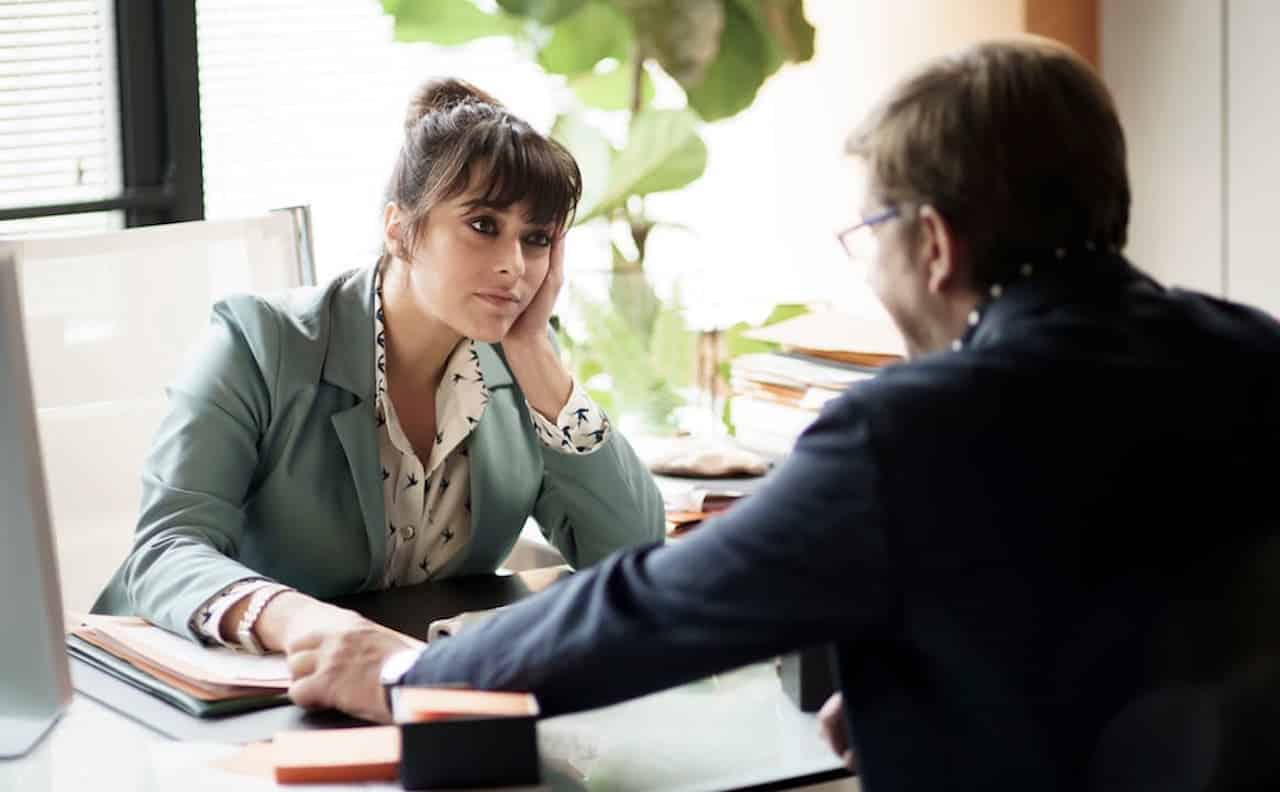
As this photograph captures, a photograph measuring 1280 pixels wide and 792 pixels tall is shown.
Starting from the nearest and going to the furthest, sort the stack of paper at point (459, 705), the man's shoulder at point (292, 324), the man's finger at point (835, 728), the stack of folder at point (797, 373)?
the stack of paper at point (459, 705)
the man's finger at point (835, 728)
the man's shoulder at point (292, 324)
the stack of folder at point (797, 373)

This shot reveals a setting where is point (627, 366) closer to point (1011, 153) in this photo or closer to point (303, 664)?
point (303, 664)

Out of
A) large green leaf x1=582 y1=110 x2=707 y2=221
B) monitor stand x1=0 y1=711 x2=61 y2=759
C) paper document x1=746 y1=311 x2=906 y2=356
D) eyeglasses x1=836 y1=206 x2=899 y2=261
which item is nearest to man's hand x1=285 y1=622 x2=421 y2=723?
monitor stand x1=0 y1=711 x2=61 y2=759

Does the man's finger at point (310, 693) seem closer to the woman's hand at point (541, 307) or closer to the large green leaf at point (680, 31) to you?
the woman's hand at point (541, 307)

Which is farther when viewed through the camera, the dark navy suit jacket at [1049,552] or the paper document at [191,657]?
the paper document at [191,657]

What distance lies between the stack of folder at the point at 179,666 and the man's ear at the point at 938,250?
71 cm

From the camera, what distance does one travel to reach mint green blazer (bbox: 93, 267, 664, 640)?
6.04 feet

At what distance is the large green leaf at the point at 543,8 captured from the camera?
289 cm

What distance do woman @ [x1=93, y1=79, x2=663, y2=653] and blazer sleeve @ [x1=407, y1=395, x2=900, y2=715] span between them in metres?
0.61

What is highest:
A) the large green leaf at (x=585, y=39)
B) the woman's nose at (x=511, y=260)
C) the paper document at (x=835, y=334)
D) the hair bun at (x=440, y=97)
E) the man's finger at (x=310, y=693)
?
the large green leaf at (x=585, y=39)

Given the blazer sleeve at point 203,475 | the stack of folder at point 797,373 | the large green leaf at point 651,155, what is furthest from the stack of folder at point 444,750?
the large green leaf at point 651,155

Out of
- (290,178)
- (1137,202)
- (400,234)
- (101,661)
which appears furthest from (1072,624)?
(290,178)

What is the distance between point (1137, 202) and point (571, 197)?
1424mm

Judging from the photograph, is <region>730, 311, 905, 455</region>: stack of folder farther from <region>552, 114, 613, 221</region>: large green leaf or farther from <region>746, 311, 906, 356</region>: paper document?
<region>552, 114, 613, 221</region>: large green leaf

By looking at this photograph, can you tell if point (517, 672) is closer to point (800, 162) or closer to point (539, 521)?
point (539, 521)
